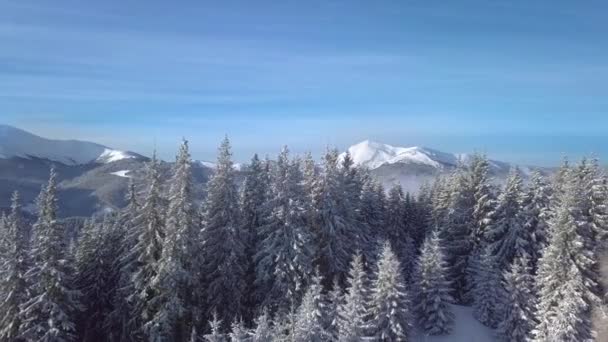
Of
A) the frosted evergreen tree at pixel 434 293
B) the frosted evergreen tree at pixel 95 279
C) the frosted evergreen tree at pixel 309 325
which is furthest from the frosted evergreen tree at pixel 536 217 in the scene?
the frosted evergreen tree at pixel 95 279

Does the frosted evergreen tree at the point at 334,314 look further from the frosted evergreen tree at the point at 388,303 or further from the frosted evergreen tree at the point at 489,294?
the frosted evergreen tree at the point at 489,294

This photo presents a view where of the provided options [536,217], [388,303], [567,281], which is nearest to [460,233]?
[536,217]

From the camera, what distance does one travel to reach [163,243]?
35688 mm

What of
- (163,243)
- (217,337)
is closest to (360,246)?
(163,243)


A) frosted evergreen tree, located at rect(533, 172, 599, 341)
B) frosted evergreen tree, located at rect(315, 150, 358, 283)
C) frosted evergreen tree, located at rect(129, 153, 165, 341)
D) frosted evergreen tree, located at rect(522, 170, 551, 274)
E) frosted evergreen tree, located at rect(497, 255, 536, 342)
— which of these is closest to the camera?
frosted evergreen tree, located at rect(129, 153, 165, 341)

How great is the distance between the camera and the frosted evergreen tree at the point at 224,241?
3934 cm

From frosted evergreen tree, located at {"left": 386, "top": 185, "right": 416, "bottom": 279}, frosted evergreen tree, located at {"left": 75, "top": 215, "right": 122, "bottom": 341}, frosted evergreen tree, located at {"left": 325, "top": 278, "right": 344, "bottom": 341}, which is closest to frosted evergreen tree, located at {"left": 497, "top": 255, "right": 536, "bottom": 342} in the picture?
frosted evergreen tree, located at {"left": 386, "top": 185, "right": 416, "bottom": 279}

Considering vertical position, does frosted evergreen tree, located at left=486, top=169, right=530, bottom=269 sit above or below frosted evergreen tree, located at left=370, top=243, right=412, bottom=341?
above

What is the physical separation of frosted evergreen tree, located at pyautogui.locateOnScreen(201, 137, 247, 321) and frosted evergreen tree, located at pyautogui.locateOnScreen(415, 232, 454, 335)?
52.5 ft

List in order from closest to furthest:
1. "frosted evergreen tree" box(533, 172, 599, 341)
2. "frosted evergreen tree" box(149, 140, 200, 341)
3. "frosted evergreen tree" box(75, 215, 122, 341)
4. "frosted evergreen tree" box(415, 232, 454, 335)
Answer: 1. "frosted evergreen tree" box(149, 140, 200, 341)
2. "frosted evergreen tree" box(533, 172, 599, 341)
3. "frosted evergreen tree" box(75, 215, 122, 341)
4. "frosted evergreen tree" box(415, 232, 454, 335)

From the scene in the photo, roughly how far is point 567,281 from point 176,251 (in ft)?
105

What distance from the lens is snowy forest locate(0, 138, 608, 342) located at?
35031 mm

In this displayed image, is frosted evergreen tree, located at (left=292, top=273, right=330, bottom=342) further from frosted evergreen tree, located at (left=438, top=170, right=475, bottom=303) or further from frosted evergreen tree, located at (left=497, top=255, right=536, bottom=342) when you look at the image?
frosted evergreen tree, located at (left=438, top=170, right=475, bottom=303)

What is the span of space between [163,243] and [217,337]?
10.9 m
